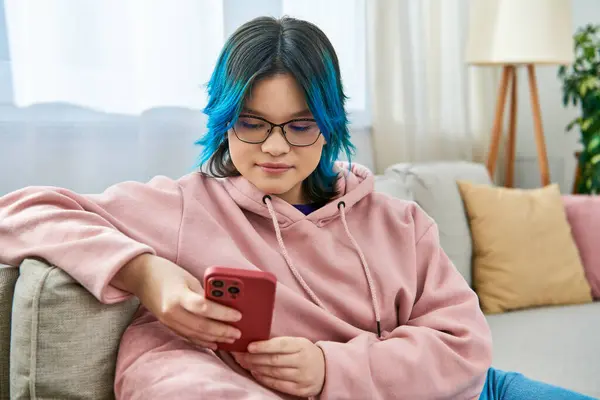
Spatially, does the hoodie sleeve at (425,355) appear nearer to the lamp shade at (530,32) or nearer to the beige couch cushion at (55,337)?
the beige couch cushion at (55,337)

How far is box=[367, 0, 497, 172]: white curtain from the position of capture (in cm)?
255

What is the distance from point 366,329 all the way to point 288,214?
229 mm

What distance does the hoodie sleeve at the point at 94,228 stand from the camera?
0.91 meters

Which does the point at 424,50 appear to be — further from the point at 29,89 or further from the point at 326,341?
the point at 326,341

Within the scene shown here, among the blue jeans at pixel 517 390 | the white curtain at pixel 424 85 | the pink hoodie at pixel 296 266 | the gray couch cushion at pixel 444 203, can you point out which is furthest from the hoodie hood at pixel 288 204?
the white curtain at pixel 424 85

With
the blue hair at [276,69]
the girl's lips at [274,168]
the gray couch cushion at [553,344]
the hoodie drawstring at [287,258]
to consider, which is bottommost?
the gray couch cushion at [553,344]

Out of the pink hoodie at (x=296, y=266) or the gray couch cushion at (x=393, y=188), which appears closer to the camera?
the pink hoodie at (x=296, y=266)

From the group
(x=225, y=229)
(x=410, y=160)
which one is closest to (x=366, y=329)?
(x=225, y=229)

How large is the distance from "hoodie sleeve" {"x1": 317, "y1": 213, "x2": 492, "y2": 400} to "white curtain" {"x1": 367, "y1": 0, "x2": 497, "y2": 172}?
150 centimetres

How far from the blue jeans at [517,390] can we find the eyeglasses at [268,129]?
0.56 metres

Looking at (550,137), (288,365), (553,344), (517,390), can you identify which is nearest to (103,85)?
(288,365)

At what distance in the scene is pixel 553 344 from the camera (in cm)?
172

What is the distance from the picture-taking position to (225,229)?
1094 millimetres

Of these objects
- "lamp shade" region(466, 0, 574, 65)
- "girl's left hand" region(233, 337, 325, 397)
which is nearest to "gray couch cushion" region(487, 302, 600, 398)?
"girl's left hand" region(233, 337, 325, 397)
